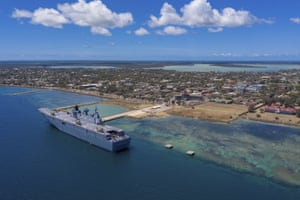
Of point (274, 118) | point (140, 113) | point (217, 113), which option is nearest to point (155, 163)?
point (140, 113)

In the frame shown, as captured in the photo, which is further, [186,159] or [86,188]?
[186,159]

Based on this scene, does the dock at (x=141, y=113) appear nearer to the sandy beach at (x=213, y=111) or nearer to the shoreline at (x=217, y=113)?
the shoreline at (x=217, y=113)

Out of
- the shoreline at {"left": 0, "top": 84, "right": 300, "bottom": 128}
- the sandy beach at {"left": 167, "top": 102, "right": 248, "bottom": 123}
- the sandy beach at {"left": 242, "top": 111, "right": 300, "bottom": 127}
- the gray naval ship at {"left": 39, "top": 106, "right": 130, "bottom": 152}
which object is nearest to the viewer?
the gray naval ship at {"left": 39, "top": 106, "right": 130, "bottom": 152}

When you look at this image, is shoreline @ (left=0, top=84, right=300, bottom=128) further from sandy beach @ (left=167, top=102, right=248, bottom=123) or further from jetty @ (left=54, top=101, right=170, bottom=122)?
jetty @ (left=54, top=101, right=170, bottom=122)

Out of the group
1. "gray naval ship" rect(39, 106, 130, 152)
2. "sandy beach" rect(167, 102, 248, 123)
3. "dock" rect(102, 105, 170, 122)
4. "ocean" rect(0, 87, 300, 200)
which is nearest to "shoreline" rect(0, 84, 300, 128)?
"sandy beach" rect(167, 102, 248, 123)

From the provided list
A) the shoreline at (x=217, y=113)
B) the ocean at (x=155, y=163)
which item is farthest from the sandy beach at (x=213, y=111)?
the ocean at (x=155, y=163)

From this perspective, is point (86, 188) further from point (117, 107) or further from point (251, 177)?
point (117, 107)

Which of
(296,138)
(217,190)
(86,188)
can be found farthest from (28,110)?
(296,138)
